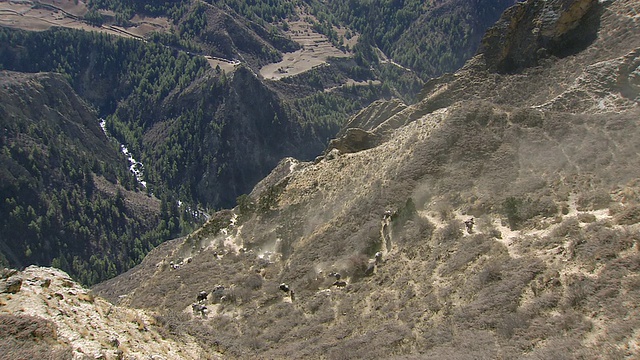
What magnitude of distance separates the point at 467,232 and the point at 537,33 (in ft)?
93.0

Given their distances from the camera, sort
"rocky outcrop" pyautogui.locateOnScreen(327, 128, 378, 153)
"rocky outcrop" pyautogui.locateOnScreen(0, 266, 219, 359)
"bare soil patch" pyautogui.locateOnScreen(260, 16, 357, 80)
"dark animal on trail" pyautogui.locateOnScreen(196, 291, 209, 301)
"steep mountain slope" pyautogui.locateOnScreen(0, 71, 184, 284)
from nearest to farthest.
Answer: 1. "rocky outcrop" pyautogui.locateOnScreen(0, 266, 219, 359)
2. "dark animal on trail" pyautogui.locateOnScreen(196, 291, 209, 301)
3. "rocky outcrop" pyautogui.locateOnScreen(327, 128, 378, 153)
4. "steep mountain slope" pyautogui.locateOnScreen(0, 71, 184, 284)
5. "bare soil patch" pyautogui.locateOnScreen(260, 16, 357, 80)

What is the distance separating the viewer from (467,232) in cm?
3047

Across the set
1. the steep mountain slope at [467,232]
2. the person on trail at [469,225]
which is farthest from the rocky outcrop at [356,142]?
the person on trail at [469,225]

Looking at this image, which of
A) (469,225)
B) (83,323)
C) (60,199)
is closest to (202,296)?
(83,323)

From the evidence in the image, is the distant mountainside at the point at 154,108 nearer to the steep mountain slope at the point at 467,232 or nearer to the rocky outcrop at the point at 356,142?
the steep mountain slope at the point at 467,232

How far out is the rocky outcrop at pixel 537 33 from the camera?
4766cm

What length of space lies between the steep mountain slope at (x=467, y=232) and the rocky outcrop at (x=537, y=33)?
13 centimetres

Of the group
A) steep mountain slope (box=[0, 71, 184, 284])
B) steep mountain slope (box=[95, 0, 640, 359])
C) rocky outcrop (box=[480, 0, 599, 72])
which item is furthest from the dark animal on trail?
steep mountain slope (box=[0, 71, 184, 284])

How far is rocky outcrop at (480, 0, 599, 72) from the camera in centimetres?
4766

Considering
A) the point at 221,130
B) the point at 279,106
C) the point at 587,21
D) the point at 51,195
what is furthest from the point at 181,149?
the point at 587,21

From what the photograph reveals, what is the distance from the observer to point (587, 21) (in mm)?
47656

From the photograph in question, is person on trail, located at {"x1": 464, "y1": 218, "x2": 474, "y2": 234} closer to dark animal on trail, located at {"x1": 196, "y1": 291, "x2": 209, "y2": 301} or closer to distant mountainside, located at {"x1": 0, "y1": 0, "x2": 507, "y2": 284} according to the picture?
dark animal on trail, located at {"x1": 196, "y1": 291, "x2": 209, "y2": 301}

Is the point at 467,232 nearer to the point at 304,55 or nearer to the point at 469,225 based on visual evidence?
the point at 469,225

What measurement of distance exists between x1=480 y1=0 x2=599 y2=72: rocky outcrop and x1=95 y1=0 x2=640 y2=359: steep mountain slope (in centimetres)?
13
